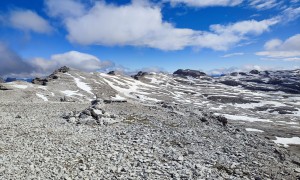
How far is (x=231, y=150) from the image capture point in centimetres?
2983

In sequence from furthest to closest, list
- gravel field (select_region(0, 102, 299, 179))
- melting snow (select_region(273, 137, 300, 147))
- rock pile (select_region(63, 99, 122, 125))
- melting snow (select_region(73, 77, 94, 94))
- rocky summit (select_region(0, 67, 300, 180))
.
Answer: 1. melting snow (select_region(73, 77, 94, 94))
2. melting snow (select_region(273, 137, 300, 147))
3. rock pile (select_region(63, 99, 122, 125))
4. rocky summit (select_region(0, 67, 300, 180))
5. gravel field (select_region(0, 102, 299, 179))

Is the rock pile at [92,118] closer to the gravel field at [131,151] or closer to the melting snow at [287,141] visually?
the gravel field at [131,151]

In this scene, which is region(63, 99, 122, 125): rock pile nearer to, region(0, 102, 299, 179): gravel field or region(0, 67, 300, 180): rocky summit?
region(0, 67, 300, 180): rocky summit

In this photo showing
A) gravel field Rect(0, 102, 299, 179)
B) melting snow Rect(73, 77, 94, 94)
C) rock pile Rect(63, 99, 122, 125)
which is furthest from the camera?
melting snow Rect(73, 77, 94, 94)

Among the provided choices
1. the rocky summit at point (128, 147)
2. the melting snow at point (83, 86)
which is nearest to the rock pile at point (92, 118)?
the rocky summit at point (128, 147)

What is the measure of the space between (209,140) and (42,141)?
1629 centimetres

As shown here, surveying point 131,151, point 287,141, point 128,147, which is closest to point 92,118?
point 128,147

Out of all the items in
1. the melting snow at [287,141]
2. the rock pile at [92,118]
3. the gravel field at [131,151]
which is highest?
the rock pile at [92,118]

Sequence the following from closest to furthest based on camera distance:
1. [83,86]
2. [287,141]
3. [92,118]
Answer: [92,118] < [287,141] < [83,86]

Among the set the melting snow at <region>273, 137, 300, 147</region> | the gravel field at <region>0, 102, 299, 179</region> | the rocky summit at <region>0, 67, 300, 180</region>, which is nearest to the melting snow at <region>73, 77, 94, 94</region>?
the melting snow at <region>273, 137, 300, 147</region>

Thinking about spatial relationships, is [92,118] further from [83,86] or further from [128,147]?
[83,86]

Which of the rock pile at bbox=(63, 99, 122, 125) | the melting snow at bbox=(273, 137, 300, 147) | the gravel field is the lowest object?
the melting snow at bbox=(273, 137, 300, 147)

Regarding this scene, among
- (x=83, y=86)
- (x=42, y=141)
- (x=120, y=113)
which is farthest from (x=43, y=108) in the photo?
(x=83, y=86)

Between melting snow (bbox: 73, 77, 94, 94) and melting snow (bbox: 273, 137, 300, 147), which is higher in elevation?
melting snow (bbox: 73, 77, 94, 94)
